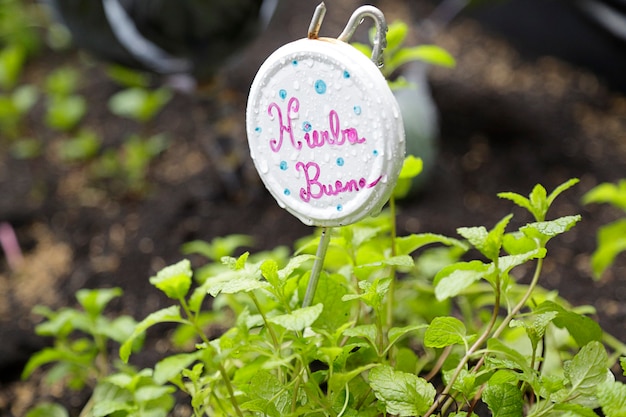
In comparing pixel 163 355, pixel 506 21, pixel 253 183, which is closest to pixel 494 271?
pixel 163 355

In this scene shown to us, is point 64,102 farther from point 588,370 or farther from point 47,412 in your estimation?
point 588,370

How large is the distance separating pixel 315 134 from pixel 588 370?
1.04 feet

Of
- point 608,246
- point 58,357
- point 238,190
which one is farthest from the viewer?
point 238,190

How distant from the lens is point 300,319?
0.64m

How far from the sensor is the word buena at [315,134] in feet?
2.19

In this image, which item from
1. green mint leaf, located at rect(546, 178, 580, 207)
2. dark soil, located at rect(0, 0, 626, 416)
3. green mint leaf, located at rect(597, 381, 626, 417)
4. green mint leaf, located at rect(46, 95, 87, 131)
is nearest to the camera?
green mint leaf, located at rect(597, 381, 626, 417)

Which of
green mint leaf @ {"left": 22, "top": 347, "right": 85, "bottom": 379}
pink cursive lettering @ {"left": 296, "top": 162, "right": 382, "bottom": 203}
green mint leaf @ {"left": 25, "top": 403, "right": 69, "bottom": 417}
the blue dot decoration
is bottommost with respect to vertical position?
green mint leaf @ {"left": 25, "top": 403, "right": 69, "bottom": 417}

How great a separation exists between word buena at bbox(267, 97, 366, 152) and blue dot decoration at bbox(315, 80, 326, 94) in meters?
0.02

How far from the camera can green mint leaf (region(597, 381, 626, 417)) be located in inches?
23.6

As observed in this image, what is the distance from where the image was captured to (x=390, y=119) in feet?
2.10

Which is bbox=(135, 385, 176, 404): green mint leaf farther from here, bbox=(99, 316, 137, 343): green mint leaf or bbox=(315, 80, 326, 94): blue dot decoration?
bbox=(315, 80, 326, 94): blue dot decoration

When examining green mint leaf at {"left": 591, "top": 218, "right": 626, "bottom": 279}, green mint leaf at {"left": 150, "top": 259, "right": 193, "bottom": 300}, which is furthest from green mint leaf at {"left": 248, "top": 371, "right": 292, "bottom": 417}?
green mint leaf at {"left": 591, "top": 218, "right": 626, "bottom": 279}

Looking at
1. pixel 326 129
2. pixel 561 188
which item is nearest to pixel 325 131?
pixel 326 129

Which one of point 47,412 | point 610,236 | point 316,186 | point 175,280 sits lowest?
point 47,412
